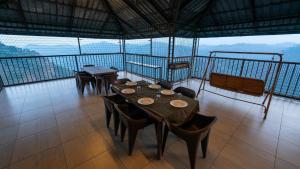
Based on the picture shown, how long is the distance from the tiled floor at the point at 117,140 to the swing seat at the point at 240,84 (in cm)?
52

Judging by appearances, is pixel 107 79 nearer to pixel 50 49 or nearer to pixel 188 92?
pixel 188 92

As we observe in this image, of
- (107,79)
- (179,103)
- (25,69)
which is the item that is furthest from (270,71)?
(25,69)

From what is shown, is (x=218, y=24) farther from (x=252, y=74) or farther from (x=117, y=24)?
(x=117, y=24)

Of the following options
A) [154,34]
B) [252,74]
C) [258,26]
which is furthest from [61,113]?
[258,26]

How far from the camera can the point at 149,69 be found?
595 cm

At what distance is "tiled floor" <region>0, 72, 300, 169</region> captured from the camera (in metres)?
1.66

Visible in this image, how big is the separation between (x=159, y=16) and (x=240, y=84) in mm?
3984

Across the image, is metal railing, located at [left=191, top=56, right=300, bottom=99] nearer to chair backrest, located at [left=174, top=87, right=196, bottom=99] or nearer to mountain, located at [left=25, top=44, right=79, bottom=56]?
chair backrest, located at [left=174, top=87, right=196, bottom=99]

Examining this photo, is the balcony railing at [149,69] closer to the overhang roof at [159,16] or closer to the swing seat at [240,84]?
the swing seat at [240,84]

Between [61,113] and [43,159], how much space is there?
140 cm

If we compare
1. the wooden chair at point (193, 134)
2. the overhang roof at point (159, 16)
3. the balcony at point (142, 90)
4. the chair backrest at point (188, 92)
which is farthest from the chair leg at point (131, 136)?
the overhang roof at point (159, 16)

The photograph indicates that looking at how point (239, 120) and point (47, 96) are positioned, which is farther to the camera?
point (47, 96)

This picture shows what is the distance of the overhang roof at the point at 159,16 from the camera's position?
13.0 ft

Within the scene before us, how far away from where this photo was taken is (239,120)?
8.70 feet
